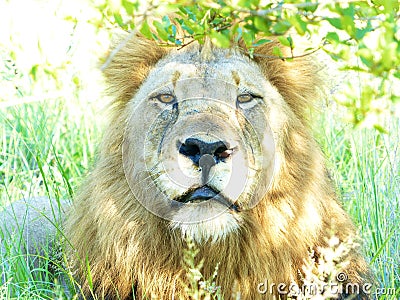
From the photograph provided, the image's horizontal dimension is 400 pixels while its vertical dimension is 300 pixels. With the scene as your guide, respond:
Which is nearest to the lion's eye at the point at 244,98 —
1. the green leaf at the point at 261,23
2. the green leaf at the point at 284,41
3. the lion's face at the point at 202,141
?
the lion's face at the point at 202,141

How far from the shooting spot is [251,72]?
3703 millimetres

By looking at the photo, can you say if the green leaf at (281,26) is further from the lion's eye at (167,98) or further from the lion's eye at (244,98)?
the lion's eye at (167,98)

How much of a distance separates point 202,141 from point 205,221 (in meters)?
0.42

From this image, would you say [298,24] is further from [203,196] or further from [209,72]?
[209,72]

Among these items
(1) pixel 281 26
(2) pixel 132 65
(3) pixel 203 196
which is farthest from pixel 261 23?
(2) pixel 132 65

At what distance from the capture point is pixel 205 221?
3.30 metres

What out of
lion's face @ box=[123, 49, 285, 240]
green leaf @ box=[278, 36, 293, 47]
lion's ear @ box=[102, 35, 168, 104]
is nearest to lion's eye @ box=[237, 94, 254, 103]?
lion's face @ box=[123, 49, 285, 240]

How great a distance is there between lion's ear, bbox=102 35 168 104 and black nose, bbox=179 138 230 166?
0.83 m

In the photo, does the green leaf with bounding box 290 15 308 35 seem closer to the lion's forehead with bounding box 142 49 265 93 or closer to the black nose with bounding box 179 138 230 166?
the black nose with bounding box 179 138 230 166

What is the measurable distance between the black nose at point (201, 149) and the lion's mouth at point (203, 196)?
0.47 ft

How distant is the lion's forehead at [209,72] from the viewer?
3.57m

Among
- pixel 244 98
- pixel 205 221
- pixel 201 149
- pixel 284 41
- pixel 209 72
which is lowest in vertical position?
pixel 205 221

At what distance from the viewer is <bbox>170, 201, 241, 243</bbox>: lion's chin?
3270 millimetres

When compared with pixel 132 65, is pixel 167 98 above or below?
below
